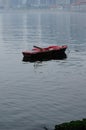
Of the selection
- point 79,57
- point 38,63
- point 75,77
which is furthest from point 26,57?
point 75,77

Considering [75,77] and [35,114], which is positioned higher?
[75,77]

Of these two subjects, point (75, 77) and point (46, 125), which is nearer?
point (46, 125)

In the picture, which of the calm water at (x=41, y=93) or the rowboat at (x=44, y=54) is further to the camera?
the rowboat at (x=44, y=54)

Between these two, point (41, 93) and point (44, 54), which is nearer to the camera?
point (41, 93)

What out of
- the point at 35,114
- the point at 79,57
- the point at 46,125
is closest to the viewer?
the point at 46,125

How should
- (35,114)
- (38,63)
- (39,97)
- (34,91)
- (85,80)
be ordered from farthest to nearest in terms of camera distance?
(38,63) < (85,80) < (34,91) < (39,97) < (35,114)

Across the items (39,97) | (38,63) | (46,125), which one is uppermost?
(38,63)

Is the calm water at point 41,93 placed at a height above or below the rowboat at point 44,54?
below

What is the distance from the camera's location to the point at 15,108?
1501 inches

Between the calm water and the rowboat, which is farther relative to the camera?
the rowboat

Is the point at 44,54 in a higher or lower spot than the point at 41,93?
higher

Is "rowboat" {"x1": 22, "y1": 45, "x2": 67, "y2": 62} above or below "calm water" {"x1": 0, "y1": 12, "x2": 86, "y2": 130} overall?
above

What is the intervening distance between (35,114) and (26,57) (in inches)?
1310

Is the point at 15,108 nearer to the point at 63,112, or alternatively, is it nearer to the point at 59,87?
the point at 63,112
